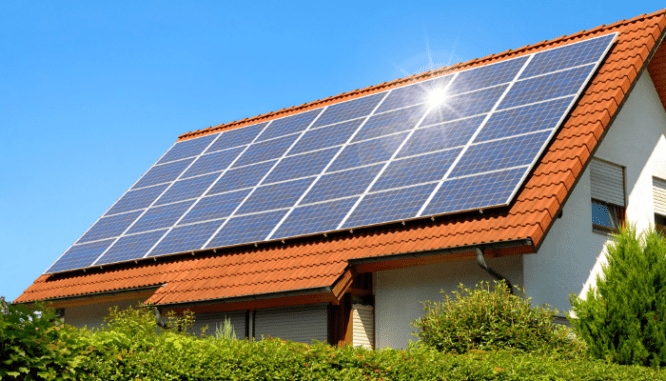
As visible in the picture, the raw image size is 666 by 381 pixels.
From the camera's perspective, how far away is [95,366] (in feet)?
26.3

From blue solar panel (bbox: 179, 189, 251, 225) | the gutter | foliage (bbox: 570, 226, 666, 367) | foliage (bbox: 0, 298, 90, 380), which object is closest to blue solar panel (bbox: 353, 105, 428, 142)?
blue solar panel (bbox: 179, 189, 251, 225)

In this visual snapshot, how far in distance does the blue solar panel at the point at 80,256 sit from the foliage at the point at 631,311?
468 inches

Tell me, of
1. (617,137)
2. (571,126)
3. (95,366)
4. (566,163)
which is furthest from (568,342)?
(95,366)

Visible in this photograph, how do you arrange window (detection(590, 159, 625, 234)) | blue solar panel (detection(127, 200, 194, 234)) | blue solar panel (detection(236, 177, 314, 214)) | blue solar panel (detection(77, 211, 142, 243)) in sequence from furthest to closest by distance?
blue solar panel (detection(77, 211, 142, 243)) < blue solar panel (detection(127, 200, 194, 234)) < blue solar panel (detection(236, 177, 314, 214)) < window (detection(590, 159, 625, 234))

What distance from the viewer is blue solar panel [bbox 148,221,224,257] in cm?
1769

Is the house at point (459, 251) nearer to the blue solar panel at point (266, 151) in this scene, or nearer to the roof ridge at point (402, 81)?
the roof ridge at point (402, 81)

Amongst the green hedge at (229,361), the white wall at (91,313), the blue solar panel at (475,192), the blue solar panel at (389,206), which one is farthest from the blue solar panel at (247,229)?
the green hedge at (229,361)

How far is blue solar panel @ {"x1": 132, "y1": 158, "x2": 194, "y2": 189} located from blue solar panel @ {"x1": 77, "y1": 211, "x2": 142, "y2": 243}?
5.28 feet

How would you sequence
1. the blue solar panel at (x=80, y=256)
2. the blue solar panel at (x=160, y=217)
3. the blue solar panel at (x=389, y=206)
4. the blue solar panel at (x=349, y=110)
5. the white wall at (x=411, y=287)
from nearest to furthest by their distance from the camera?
the white wall at (x=411, y=287) < the blue solar panel at (x=389, y=206) < the blue solar panel at (x=160, y=217) < the blue solar panel at (x=80, y=256) < the blue solar panel at (x=349, y=110)

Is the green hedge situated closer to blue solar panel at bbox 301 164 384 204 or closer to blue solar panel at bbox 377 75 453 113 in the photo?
blue solar panel at bbox 301 164 384 204

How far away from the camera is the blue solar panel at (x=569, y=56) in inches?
667

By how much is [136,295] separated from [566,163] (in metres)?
10.0

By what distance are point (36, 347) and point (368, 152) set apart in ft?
35.2

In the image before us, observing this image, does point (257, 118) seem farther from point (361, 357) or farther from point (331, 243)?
point (361, 357)
